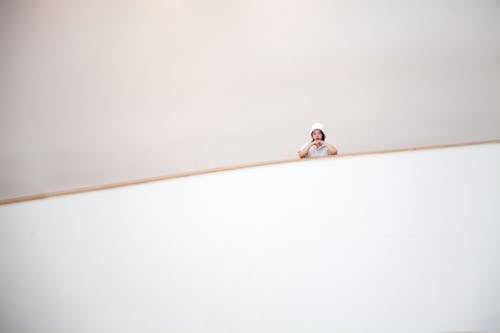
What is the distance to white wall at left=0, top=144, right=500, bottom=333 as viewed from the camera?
3314 millimetres

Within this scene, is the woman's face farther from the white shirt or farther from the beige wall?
the beige wall

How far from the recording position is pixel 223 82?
6027 millimetres

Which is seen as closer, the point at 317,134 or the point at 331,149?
the point at 331,149

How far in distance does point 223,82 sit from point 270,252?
302 centimetres

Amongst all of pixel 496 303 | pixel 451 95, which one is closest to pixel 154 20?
pixel 451 95

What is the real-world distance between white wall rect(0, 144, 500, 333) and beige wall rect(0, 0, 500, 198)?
2335 millimetres

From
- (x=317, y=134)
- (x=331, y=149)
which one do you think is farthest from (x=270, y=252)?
(x=317, y=134)

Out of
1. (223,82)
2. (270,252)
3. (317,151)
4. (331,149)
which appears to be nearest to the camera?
(270,252)

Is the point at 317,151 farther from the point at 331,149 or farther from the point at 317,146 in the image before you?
the point at 331,149

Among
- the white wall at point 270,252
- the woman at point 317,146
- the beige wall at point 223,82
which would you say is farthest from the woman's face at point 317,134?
the beige wall at point 223,82

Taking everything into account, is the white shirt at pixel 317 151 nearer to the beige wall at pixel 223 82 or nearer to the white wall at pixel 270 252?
the white wall at pixel 270 252

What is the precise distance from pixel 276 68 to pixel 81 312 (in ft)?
12.3

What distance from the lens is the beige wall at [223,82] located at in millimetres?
5785

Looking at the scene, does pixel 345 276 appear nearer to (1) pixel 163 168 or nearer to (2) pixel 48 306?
(2) pixel 48 306
